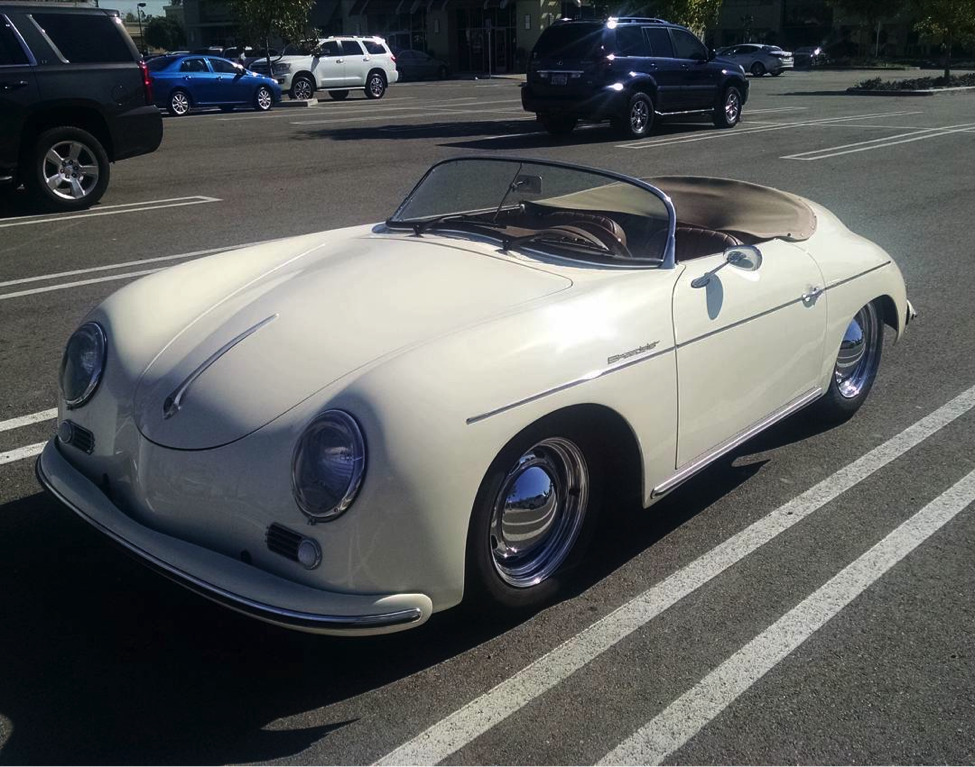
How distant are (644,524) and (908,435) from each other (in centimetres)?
161

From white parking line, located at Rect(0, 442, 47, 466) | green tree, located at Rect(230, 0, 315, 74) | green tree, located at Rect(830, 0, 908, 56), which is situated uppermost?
green tree, located at Rect(830, 0, 908, 56)

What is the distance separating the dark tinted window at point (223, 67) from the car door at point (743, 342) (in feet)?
75.1

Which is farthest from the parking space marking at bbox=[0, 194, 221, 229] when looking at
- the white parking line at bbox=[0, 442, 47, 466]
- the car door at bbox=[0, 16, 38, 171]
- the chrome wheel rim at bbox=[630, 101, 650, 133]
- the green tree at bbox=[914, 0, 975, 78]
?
the green tree at bbox=[914, 0, 975, 78]

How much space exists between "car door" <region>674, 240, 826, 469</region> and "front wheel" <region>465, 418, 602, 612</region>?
43 centimetres

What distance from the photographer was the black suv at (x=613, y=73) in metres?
16.9

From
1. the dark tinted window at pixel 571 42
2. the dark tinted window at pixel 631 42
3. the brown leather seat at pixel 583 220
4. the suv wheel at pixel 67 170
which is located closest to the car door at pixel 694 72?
the dark tinted window at pixel 631 42

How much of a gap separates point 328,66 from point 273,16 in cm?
567

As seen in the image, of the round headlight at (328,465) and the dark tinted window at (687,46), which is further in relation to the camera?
the dark tinted window at (687,46)

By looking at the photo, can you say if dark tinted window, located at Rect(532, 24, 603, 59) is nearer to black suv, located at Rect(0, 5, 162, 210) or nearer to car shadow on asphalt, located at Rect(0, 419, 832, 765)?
black suv, located at Rect(0, 5, 162, 210)

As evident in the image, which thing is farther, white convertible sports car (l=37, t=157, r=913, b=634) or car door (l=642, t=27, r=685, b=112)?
car door (l=642, t=27, r=685, b=112)

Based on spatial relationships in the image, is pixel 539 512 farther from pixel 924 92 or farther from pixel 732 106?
pixel 924 92

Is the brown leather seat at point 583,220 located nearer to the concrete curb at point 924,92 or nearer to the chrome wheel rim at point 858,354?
the chrome wheel rim at point 858,354

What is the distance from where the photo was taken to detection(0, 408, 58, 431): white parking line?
4645 mm

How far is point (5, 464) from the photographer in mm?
4242
